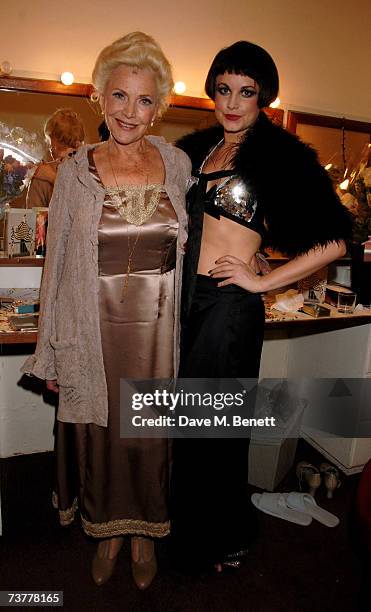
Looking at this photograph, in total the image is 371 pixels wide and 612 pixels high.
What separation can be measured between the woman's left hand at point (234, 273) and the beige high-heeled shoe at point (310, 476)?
122 cm

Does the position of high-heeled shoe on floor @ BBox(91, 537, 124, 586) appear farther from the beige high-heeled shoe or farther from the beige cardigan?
the beige high-heeled shoe

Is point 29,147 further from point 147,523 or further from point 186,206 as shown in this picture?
point 147,523

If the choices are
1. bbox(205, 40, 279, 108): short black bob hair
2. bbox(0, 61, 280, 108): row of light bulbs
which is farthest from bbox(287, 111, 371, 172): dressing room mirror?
bbox(205, 40, 279, 108): short black bob hair

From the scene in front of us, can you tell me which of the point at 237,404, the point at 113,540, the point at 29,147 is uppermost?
the point at 29,147

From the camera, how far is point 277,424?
7.77ft

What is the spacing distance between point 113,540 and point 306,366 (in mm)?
1582

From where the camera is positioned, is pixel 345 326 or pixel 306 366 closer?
pixel 345 326

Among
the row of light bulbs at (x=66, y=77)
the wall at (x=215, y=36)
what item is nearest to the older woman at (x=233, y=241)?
the row of light bulbs at (x=66, y=77)

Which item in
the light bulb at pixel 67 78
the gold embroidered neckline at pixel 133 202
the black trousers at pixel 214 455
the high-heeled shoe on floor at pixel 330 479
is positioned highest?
the light bulb at pixel 67 78

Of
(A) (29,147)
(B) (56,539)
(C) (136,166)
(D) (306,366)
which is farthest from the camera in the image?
(D) (306,366)

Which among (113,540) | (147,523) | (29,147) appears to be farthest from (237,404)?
(29,147)

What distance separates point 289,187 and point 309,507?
151 cm

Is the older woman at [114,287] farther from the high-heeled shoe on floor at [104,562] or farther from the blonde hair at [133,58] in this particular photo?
the high-heeled shoe on floor at [104,562]

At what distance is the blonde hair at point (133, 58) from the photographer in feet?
4.44
